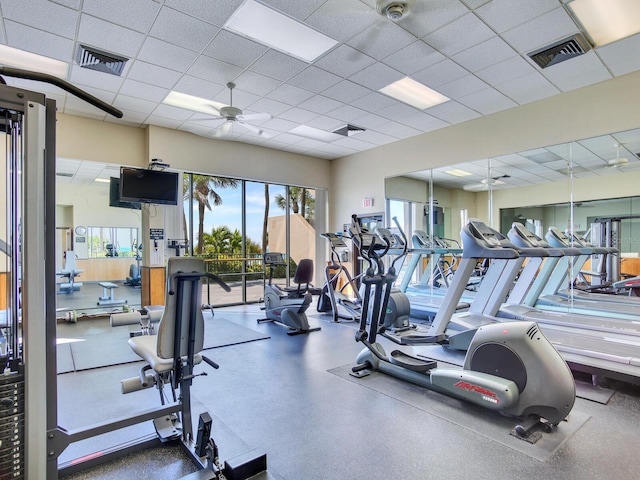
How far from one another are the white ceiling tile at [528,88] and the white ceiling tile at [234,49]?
3.25m

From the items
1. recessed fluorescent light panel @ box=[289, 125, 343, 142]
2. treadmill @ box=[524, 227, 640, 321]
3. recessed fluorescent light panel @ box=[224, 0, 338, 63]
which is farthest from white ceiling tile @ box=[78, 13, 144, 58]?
treadmill @ box=[524, 227, 640, 321]

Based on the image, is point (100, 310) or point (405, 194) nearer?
point (100, 310)

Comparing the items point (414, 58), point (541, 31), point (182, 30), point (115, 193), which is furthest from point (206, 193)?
point (541, 31)

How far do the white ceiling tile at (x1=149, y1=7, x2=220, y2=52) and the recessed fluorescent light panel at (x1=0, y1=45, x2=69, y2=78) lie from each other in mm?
1511

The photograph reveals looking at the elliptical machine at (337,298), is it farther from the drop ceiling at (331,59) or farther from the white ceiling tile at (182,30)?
the white ceiling tile at (182,30)

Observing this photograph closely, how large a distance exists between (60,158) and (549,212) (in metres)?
7.97

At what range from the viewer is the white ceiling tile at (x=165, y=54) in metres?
3.86

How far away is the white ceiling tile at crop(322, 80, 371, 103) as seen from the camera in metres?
4.89

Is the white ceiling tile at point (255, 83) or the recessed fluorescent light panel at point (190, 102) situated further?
the recessed fluorescent light panel at point (190, 102)

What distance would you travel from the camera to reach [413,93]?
17.1 ft

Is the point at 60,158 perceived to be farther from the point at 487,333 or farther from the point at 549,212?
the point at 549,212

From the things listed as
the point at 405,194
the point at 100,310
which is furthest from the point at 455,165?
the point at 100,310

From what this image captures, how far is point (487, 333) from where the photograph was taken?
2814 millimetres

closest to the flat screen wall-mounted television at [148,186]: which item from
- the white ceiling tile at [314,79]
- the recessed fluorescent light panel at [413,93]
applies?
the white ceiling tile at [314,79]
